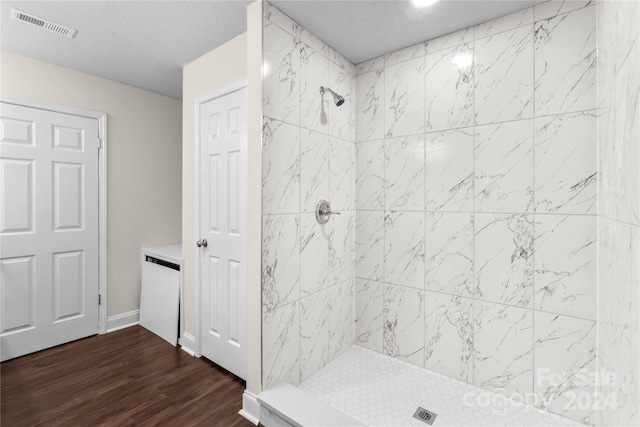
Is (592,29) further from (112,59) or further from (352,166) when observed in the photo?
(112,59)

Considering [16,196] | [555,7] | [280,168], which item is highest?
[555,7]

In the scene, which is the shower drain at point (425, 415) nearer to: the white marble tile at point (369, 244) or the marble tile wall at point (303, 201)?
the marble tile wall at point (303, 201)

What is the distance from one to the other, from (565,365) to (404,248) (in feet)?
3.54

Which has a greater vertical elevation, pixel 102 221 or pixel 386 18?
pixel 386 18

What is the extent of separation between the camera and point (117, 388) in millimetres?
1978

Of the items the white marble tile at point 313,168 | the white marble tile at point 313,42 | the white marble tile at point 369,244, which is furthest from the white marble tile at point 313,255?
the white marble tile at point 313,42

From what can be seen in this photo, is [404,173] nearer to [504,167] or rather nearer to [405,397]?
[504,167]

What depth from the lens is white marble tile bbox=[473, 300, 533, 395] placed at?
5.65ft

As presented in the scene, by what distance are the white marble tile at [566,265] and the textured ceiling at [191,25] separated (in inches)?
50.1

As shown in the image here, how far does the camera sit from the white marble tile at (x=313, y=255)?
6.56 ft

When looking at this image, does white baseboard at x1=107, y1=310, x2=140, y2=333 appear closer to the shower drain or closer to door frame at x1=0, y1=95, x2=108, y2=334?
door frame at x1=0, y1=95, x2=108, y2=334

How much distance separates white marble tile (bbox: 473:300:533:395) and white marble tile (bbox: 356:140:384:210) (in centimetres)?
100

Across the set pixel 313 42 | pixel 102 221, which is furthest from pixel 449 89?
pixel 102 221

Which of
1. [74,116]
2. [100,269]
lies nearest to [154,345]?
[100,269]
